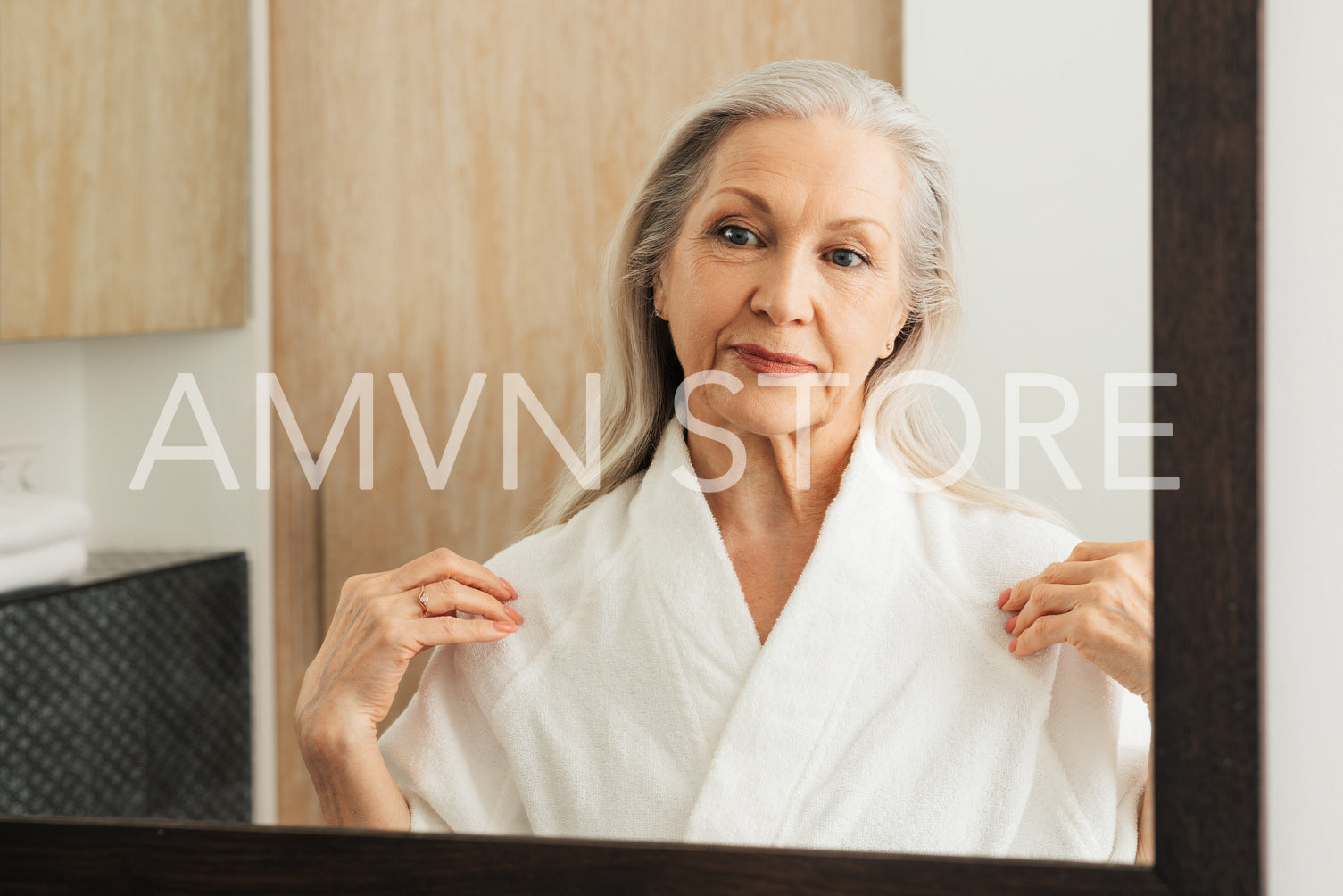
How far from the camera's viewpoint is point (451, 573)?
0.48m

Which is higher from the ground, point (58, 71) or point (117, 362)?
point (58, 71)

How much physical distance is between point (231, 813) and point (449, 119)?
0.40m

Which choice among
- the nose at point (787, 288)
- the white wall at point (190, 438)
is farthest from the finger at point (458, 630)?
the nose at point (787, 288)

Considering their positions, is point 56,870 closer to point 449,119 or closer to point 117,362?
point 117,362

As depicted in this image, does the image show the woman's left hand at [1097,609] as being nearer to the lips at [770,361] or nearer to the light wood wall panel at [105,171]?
the lips at [770,361]

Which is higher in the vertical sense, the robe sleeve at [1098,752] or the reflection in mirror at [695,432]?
the reflection in mirror at [695,432]

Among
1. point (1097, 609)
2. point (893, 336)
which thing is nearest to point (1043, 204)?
point (893, 336)

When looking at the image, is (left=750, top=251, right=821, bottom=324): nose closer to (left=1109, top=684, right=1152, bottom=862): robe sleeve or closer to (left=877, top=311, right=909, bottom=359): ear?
(left=877, top=311, right=909, bottom=359): ear

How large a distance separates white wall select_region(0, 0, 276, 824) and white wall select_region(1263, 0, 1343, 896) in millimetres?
492

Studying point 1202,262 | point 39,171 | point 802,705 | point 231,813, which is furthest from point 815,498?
point 39,171

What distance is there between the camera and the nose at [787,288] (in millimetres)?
448

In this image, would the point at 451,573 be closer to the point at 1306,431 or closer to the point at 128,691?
the point at 128,691

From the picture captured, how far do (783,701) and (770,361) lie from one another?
0.17m

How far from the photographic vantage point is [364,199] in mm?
501
